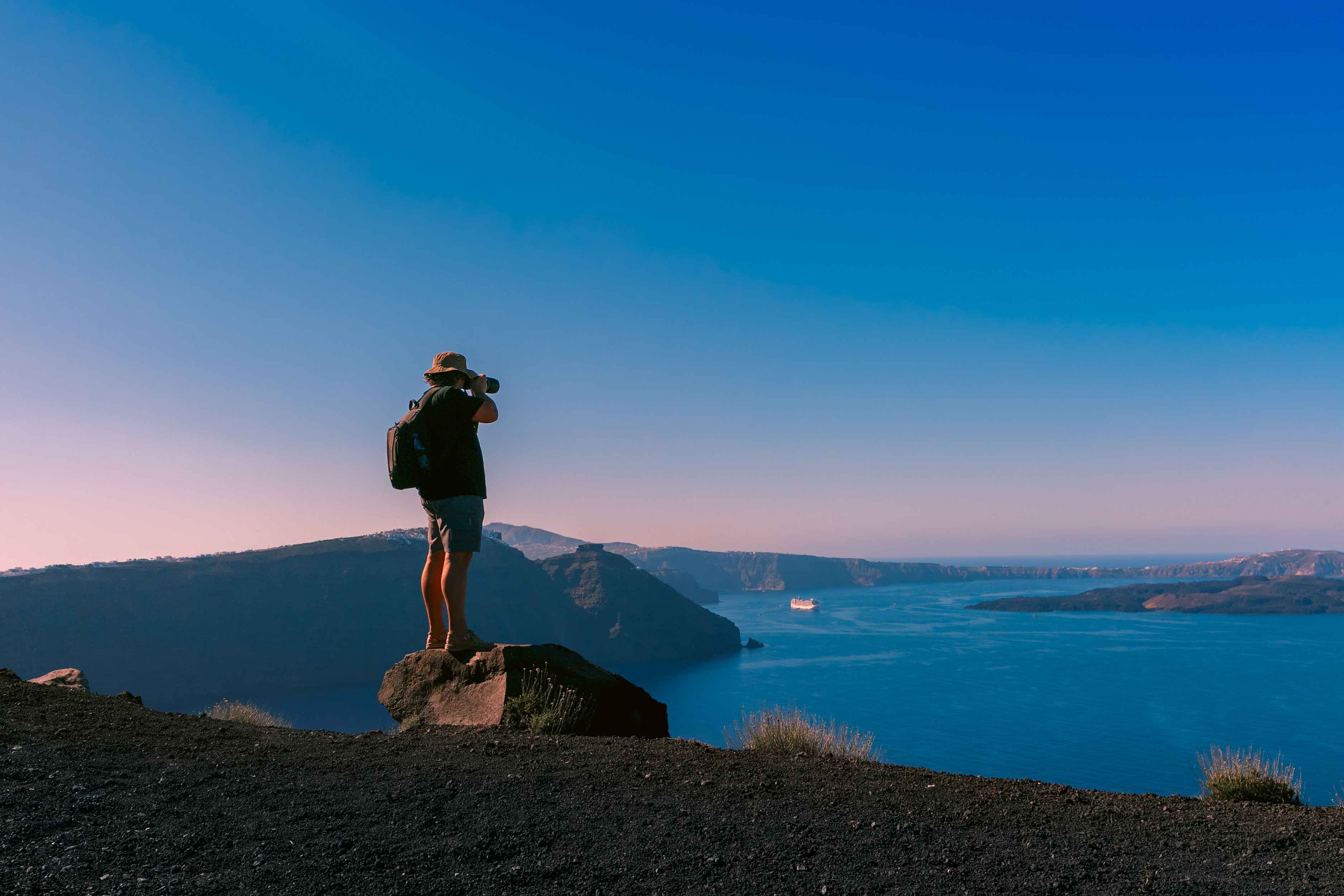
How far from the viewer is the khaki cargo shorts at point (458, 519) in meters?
5.07

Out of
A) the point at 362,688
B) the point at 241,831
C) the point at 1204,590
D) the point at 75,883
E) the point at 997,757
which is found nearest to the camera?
the point at 75,883

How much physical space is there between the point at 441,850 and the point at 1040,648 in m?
93.0

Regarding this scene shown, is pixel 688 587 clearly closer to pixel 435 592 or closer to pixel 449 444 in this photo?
pixel 435 592

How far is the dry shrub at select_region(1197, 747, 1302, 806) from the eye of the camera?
385 centimetres

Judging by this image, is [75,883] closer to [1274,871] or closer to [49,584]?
[1274,871]

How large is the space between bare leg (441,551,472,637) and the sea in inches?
404

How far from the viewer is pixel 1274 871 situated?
2479 mm

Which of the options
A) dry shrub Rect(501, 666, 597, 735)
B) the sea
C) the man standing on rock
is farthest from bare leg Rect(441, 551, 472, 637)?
the sea

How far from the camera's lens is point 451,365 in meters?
5.36

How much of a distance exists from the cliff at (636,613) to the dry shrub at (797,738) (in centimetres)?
9598

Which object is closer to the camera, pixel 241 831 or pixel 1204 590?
pixel 241 831

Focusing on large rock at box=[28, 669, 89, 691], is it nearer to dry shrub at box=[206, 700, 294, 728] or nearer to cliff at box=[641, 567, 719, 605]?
dry shrub at box=[206, 700, 294, 728]

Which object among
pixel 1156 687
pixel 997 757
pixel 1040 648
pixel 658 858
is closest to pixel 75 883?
pixel 658 858

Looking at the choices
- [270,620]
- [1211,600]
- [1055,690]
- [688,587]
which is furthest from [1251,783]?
[688,587]
